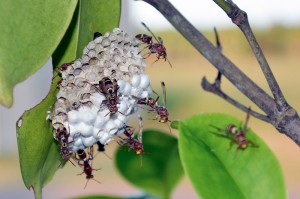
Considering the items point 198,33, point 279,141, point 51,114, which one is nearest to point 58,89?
point 51,114

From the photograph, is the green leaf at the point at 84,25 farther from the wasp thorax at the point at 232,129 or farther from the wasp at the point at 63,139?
the wasp thorax at the point at 232,129

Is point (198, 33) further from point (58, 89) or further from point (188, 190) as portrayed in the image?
point (188, 190)

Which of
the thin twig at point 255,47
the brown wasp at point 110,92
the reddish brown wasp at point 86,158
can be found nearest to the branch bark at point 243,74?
the thin twig at point 255,47

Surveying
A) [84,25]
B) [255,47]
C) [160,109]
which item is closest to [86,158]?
[160,109]

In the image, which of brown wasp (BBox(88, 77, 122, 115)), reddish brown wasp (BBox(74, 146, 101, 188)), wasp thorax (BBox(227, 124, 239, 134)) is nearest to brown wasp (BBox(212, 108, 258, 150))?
wasp thorax (BBox(227, 124, 239, 134))

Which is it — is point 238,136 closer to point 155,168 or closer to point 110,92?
point 110,92
